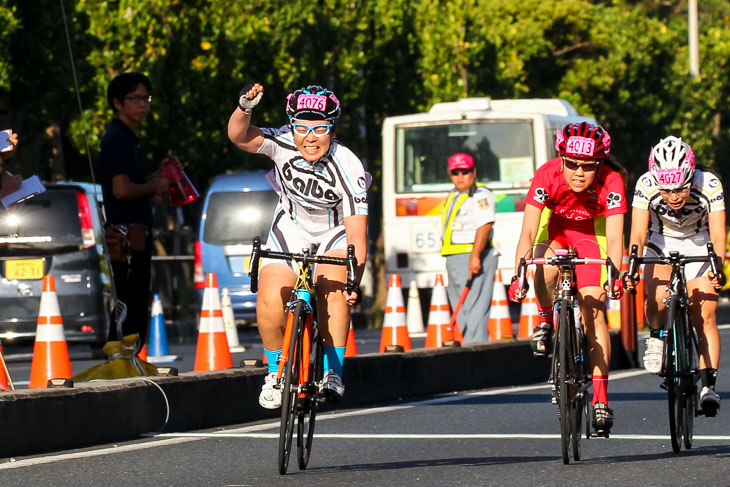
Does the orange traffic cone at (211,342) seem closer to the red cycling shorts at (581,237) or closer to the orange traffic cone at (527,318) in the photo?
the red cycling shorts at (581,237)

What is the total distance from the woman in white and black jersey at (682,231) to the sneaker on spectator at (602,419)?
0.68 meters

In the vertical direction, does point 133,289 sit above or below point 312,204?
below

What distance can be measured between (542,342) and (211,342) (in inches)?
178

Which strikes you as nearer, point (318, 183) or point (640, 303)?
point (318, 183)

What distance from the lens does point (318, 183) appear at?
9172mm

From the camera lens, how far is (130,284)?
11.7 meters

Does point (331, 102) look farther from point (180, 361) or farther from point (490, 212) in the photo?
point (180, 361)

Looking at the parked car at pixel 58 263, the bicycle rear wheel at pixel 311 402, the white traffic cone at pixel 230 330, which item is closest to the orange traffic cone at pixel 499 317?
the white traffic cone at pixel 230 330

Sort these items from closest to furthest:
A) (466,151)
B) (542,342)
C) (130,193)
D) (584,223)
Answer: (542,342) → (584,223) → (130,193) → (466,151)

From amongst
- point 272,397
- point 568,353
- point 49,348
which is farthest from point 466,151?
point 272,397

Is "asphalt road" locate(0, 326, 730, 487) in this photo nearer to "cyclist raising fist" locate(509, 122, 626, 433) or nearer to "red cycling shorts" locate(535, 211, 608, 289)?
"cyclist raising fist" locate(509, 122, 626, 433)

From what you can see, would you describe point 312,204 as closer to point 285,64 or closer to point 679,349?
point 679,349

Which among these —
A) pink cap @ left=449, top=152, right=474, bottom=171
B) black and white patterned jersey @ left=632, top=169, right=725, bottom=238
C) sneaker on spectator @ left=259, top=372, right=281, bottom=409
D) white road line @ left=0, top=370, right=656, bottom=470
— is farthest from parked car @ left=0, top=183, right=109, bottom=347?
sneaker on spectator @ left=259, top=372, right=281, bottom=409

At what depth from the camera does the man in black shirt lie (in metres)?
11.7
